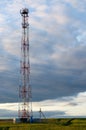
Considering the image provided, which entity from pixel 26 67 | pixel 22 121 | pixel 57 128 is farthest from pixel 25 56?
pixel 57 128

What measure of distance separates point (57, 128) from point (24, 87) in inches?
1242

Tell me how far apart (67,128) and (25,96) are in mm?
30537

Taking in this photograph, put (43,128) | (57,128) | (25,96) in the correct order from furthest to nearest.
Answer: (25,96), (43,128), (57,128)

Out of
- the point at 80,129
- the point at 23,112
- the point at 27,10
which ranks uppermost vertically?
the point at 27,10

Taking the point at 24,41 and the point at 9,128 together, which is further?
the point at 24,41

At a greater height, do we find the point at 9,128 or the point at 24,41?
the point at 24,41

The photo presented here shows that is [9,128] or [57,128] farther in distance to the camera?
[9,128]

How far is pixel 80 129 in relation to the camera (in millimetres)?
95188

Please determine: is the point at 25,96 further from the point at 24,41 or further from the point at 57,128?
the point at 57,128

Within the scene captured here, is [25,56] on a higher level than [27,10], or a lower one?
lower

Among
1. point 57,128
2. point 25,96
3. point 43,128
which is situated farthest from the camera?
point 25,96

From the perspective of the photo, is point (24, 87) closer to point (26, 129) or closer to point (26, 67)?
point (26, 67)

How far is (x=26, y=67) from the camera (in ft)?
405

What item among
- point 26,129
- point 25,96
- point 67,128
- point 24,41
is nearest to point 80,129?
point 67,128
